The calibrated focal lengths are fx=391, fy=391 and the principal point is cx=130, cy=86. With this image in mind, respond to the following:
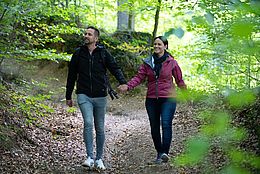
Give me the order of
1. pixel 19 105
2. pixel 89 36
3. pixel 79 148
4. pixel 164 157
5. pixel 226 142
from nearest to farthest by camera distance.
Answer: pixel 226 142 < pixel 89 36 < pixel 164 157 < pixel 19 105 < pixel 79 148

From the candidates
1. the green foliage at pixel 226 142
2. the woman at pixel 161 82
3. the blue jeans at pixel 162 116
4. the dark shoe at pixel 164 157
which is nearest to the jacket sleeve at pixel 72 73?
the woman at pixel 161 82

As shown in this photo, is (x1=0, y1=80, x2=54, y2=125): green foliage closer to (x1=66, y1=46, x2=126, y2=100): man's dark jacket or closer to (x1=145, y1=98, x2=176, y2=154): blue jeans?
(x1=66, y1=46, x2=126, y2=100): man's dark jacket

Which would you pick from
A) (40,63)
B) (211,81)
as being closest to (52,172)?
(211,81)

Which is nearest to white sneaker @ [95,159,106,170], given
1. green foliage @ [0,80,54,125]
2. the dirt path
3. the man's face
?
the dirt path

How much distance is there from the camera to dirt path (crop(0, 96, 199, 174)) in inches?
239

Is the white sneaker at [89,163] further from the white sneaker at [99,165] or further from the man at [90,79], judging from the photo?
the white sneaker at [99,165]

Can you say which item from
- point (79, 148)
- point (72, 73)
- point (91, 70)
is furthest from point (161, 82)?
point (79, 148)

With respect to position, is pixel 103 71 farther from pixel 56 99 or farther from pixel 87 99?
pixel 56 99

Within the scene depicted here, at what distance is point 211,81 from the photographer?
5.18 ft

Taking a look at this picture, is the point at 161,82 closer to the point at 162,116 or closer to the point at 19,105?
the point at 162,116

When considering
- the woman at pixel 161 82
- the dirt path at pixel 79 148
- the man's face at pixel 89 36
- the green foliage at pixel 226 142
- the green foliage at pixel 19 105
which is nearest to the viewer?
the green foliage at pixel 226 142

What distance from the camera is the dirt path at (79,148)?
19.9 ft

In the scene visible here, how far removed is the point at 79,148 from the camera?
768 cm

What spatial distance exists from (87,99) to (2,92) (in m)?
3.22
